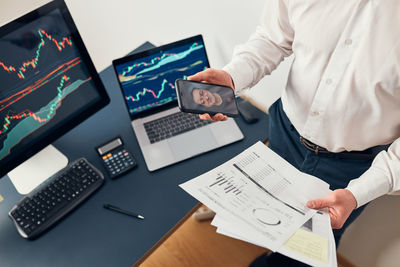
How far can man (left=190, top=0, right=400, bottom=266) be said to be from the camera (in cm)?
78

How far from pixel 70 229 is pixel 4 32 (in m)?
0.58

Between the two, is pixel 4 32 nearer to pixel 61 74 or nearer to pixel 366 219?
pixel 61 74

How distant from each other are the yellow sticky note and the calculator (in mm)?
585

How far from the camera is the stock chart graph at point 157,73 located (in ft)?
3.82

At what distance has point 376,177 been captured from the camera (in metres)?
0.88

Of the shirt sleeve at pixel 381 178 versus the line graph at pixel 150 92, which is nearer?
the shirt sleeve at pixel 381 178

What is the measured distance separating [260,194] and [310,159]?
0.92ft

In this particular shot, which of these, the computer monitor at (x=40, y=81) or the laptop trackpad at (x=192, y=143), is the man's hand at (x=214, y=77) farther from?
the computer monitor at (x=40, y=81)

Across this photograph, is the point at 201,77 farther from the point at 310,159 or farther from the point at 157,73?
the point at 310,159

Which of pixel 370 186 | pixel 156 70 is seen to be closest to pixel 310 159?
pixel 370 186

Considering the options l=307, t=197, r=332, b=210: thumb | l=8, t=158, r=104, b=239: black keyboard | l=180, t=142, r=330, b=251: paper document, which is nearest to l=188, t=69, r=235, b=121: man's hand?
l=180, t=142, r=330, b=251: paper document

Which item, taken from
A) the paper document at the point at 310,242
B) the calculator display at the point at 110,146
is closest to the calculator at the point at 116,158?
the calculator display at the point at 110,146

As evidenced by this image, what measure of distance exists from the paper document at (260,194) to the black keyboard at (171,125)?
1.08ft

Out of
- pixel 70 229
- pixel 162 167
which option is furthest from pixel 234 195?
pixel 70 229
